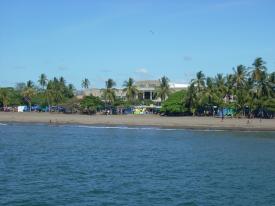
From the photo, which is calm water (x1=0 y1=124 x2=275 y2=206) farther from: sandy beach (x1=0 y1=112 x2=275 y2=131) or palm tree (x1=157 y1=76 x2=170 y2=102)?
palm tree (x1=157 y1=76 x2=170 y2=102)

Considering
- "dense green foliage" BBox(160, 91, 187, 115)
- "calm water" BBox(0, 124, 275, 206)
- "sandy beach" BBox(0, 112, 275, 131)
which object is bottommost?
"calm water" BBox(0, 124, 275, 206)

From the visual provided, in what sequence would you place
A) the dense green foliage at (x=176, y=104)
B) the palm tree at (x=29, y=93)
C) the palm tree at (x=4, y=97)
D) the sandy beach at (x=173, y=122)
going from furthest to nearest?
the palm tree at (x=4, y=97)
the palm tree at (x=29, y=93)
the dense green foliage at (x=176, y=104)
the sandy beach at (x=173, y=122)

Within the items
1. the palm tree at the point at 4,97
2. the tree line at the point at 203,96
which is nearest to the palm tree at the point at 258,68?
the tree line at the point at 203,96

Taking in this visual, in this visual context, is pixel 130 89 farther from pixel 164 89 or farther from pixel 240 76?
pixel 240 76

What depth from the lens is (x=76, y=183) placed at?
29.3 meters

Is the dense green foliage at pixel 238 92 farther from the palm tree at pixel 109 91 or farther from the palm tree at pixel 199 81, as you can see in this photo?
the palm tree at pixel 109 91

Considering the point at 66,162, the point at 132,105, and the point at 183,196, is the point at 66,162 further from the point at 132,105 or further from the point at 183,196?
the point at 132,105

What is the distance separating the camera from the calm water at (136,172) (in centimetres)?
2573

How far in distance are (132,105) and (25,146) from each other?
67122mm

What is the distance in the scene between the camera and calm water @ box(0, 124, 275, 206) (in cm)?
2573

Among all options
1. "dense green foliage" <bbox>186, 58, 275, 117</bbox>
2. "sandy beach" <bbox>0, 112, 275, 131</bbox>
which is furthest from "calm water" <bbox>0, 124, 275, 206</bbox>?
"dense green foliage" <bbox>186, 58, 275, 117</bbox>

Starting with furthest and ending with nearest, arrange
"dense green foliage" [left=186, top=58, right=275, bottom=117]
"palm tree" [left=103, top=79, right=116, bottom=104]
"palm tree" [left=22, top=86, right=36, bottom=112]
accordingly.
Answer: "palm tree" [left=22, top=86, right=36, bottom=112], "palm tree" [left=103, top=79, right=116, bottom=104], "dense green foliage" [left=186, top=58, right=275, bottom=117]

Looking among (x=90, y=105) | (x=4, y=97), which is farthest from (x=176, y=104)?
(x=4, y=97)

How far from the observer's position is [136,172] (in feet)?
111
